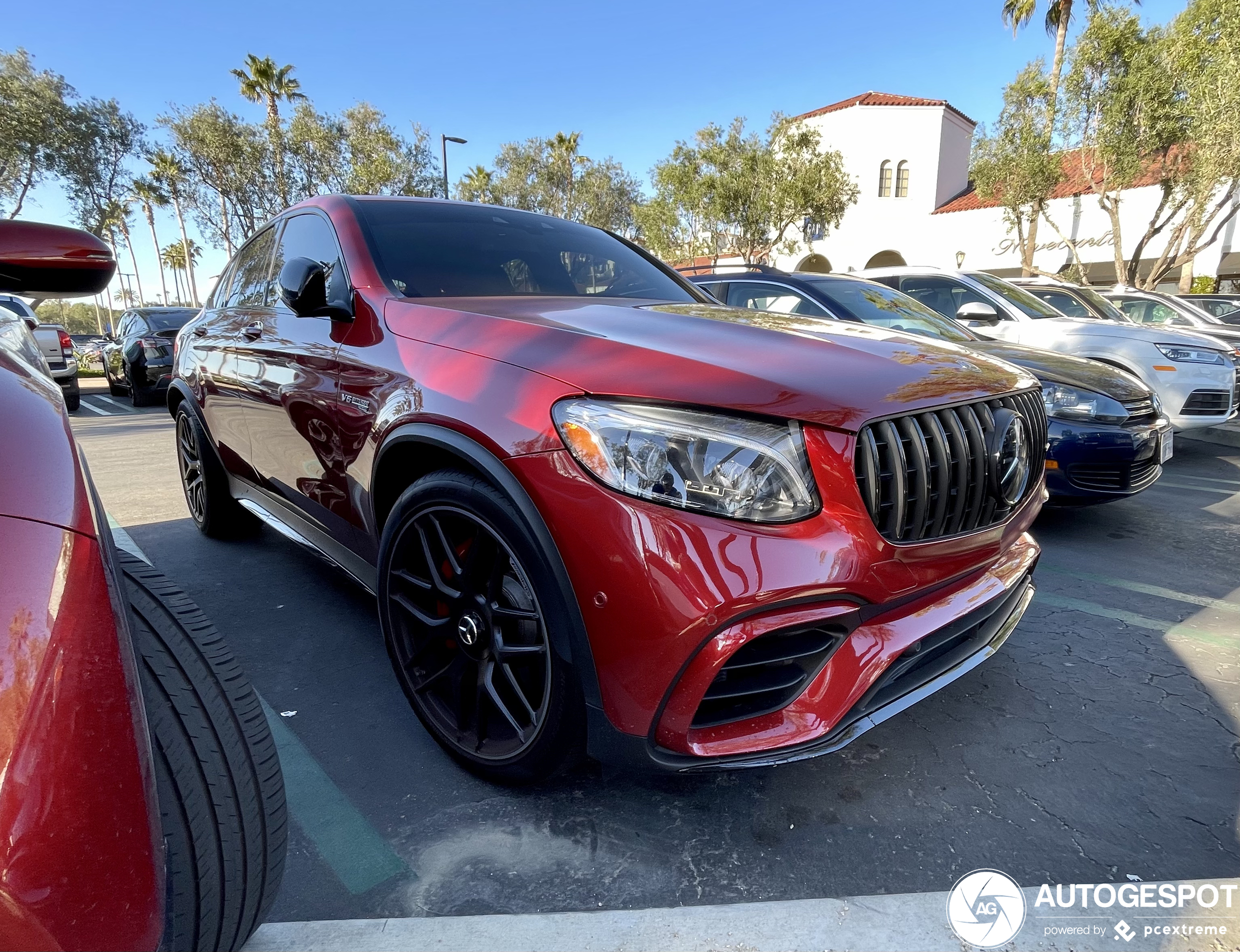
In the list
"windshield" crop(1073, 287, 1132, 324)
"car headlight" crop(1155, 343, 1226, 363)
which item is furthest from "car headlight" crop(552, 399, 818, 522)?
"windshield" crop(1073, 287, 1132, 324)

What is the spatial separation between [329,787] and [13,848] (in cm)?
141

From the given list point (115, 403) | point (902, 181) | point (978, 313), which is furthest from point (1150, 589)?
point (902, 181)

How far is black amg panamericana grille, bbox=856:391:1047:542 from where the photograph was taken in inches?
59.5

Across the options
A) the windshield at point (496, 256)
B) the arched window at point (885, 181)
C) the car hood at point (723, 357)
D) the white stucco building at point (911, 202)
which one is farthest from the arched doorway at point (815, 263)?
the car hood at point (723, 357)

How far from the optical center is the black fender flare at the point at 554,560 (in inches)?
59.8

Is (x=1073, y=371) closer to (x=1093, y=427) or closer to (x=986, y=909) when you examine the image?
(x=1093, y=427)

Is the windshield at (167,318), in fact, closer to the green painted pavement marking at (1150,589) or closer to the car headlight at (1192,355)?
the green painted pavement marking at (1150,589)

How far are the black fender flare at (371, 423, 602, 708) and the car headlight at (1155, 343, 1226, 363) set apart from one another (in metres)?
6.84

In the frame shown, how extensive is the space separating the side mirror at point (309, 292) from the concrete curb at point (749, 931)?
1.67 meters

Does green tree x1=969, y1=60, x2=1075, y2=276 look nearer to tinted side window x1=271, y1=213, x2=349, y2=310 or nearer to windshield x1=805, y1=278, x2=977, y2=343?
windshield x1=805, y1=278, x2=977, y2=343

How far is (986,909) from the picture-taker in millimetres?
1535

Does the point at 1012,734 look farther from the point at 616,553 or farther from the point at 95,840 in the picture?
the point at 95,840

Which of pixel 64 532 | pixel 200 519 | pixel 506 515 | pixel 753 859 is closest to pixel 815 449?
pixel 506 515

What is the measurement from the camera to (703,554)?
1.39 metres
